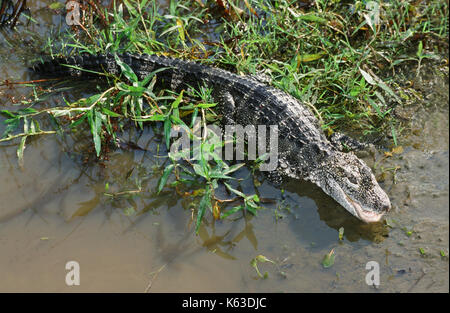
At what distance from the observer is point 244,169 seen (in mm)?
4398

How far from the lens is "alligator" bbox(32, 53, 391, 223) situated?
392 cm

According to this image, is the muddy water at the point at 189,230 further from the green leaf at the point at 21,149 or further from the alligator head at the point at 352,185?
the alligator head at the point at 352,185

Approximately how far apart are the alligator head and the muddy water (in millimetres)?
162

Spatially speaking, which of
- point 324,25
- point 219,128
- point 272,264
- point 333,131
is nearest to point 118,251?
point 272,264

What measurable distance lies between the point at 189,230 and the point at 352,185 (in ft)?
5.20

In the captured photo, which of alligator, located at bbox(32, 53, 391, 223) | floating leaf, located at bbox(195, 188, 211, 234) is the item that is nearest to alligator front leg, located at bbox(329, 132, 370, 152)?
alligator, located at bbox(32, 53, 391, 223)

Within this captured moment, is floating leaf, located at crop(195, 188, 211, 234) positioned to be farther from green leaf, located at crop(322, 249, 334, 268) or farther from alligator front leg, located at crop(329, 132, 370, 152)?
alligator front leg, located at crop(329, 132, 370, 152)

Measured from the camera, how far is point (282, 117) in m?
4.41

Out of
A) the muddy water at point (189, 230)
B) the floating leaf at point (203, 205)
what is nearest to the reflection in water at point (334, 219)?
the muddy water at point (189, 230)

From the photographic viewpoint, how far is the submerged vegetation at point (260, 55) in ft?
14.4

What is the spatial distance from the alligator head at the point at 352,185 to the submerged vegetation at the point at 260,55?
0.62 meters

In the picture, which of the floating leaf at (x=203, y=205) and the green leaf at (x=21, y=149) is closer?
the floating leaf at (x=203, y=205)

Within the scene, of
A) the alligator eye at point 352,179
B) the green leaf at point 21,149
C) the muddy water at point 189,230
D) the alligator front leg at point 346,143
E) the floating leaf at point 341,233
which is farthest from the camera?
the alligator front leg at point 346,143

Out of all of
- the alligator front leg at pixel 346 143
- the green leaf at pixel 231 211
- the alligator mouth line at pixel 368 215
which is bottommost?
the alligator mouth line at pixel 368 215
